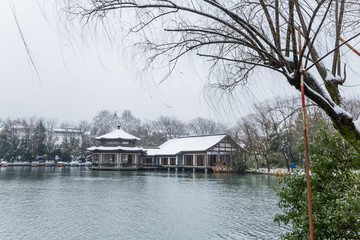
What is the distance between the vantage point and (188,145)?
37.7 m

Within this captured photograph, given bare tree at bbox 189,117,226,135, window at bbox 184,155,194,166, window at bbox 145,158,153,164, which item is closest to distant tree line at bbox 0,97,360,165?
bare tree at bbox 189,117,226,135

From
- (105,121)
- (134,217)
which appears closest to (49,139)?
(105,121)

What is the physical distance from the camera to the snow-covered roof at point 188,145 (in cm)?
3472

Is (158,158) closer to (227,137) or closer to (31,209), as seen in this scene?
(227,137)

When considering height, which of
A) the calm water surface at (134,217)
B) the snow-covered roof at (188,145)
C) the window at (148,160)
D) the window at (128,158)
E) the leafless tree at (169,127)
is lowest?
the calm water surface at (134,217)

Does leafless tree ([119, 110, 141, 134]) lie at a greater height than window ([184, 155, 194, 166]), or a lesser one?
greater

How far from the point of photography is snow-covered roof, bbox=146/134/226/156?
114 feet

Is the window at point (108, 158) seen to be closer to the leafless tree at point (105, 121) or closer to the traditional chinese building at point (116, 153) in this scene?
the traditional chinese building at point (116, 153)

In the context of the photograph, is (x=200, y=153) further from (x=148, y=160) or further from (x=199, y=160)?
(x=148, y=160)

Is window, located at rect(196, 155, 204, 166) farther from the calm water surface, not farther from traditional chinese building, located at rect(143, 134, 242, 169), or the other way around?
the calm water surface

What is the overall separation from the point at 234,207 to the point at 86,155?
145 feet

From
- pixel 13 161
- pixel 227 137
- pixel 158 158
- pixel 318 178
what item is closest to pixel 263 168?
pixel 227 137

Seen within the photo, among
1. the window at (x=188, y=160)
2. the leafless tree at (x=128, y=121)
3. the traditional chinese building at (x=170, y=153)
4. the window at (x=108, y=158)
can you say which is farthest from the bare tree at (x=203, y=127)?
the window at (x=108, y=158)

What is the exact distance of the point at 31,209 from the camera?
9438 millimetres
